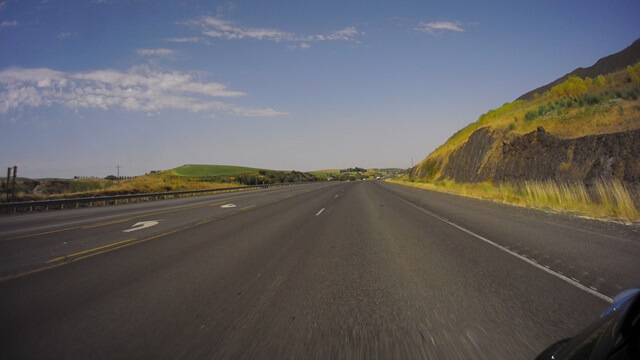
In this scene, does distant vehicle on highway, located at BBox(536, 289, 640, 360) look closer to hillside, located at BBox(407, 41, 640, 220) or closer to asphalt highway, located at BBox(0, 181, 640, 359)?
asphalt highway, located at BBox(0, 181, 640, 359)

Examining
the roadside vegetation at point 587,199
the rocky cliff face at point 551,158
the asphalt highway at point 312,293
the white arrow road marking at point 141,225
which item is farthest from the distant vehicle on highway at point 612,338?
the rocky cliff face at point 551,158

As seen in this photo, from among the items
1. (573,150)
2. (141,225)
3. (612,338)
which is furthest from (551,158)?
(612,338)

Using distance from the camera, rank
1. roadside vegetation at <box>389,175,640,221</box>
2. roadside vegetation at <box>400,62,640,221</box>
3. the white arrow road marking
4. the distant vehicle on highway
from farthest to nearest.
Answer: roadside vegetation at <box>400,62,640,221</box>, roadside vegetation at <box>389,175,640,221</box>, the white arrow road marking, the distant vehicle on highway

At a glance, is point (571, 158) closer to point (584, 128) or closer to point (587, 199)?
point (584, 128)

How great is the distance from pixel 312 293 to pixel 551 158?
23305 millimetres

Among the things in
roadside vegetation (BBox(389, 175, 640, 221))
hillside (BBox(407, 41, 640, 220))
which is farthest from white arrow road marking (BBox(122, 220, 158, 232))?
hillside (BBox(407, 41, 640, 220))

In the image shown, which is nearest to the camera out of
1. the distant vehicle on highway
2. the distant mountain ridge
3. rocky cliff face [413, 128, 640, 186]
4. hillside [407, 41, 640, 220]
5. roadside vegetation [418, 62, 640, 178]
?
the distant vehicle on highway

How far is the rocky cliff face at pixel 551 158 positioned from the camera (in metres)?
16.6

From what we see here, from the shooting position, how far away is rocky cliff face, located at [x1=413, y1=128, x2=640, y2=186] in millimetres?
16562

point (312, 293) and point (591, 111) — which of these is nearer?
point (312, 293)

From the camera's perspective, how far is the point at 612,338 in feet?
5.33

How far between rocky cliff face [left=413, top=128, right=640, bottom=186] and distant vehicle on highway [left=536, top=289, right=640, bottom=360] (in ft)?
55.6

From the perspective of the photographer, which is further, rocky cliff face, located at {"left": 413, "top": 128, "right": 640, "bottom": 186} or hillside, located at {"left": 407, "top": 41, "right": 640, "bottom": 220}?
rocky cliff face, located at {"left": 413, "top": 128, "right": 640, "bottom": 186}

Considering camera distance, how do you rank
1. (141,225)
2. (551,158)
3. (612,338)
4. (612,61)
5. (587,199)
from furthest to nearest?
(612,61) → (551,158) → (587,199) → (141,225) → (612,338)
